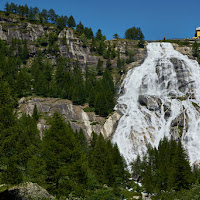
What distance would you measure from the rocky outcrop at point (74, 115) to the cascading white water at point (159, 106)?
3596 mm

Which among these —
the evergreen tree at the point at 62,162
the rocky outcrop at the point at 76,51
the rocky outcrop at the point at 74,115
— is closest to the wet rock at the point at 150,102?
the rocky outcrop at the point at 74,115

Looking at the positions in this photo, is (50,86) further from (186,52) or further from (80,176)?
(186,52)

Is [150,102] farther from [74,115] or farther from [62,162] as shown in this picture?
[62,162]

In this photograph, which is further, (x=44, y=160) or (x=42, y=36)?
(x=42, y=36)

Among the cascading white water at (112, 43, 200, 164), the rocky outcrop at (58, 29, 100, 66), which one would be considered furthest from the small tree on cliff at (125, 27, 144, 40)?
the cascading white water at (112, 43, 200, 164)

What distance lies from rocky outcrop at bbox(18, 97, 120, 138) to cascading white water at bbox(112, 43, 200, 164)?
3.60 m

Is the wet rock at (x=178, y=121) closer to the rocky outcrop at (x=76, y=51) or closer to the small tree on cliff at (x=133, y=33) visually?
the rocky outcrop at (x=76, y=51)

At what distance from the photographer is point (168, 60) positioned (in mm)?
104750

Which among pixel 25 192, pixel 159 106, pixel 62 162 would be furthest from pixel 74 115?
pixel 25 192

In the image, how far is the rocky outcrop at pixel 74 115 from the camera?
73.7 meters

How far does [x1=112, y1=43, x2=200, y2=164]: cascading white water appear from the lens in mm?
68250

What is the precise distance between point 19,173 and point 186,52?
11857 centimetres

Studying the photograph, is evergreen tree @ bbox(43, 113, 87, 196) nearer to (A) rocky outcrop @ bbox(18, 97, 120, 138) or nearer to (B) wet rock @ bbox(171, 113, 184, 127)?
(A) rocky outcrop @ bbox(18, 97, 120, 138)

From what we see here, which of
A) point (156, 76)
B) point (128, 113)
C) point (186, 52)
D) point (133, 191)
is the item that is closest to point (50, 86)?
point (128, 113)
